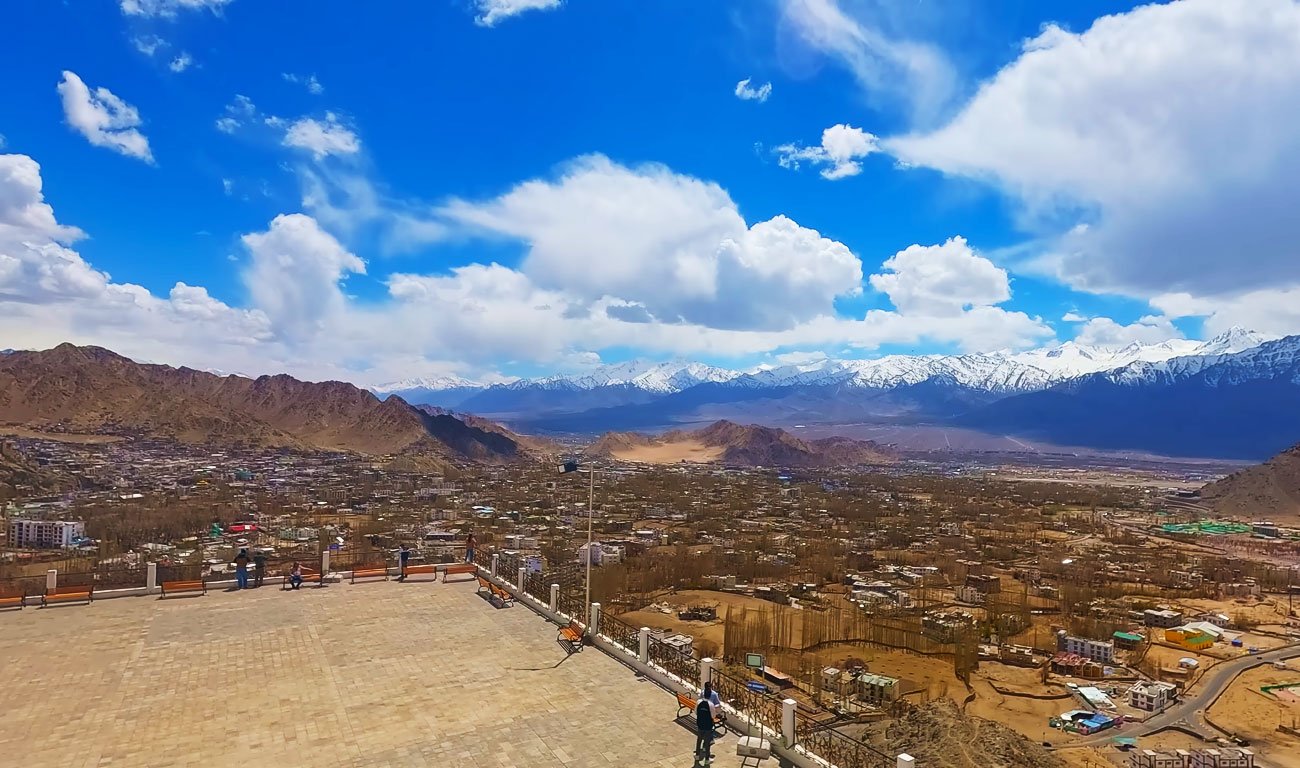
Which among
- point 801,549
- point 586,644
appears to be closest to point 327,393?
point 801,549

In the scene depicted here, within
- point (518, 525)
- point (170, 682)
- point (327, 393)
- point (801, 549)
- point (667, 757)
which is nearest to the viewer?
point (667, 757)

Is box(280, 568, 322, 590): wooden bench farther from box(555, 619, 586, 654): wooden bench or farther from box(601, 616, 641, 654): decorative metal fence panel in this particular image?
box(601, 616, 641, 654): decorative metal fence panel

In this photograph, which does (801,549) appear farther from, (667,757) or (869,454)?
(869,454)

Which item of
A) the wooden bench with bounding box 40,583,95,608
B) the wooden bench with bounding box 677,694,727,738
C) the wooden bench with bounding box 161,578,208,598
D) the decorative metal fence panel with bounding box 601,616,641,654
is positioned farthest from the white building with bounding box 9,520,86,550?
the wooden bench with bounding box 677,694,727,738

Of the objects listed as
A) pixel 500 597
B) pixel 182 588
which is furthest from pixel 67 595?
pixel 500 597

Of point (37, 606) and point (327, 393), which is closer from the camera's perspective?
point (37, 606)

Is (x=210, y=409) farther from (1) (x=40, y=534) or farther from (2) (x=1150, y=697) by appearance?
(2) (x=1150, y=697)
